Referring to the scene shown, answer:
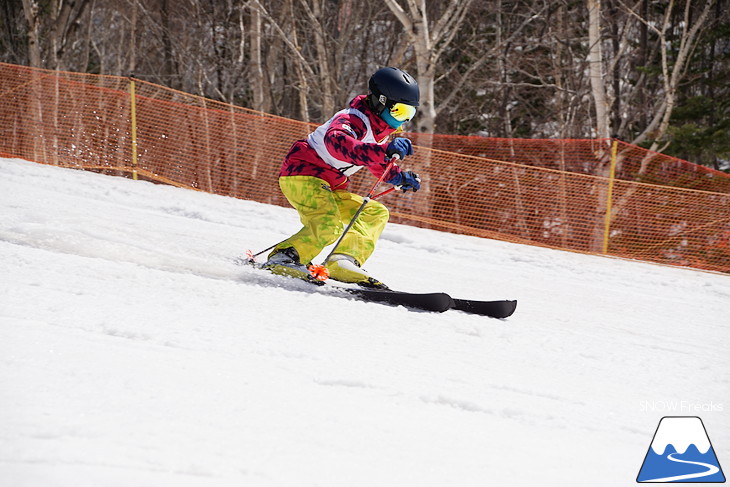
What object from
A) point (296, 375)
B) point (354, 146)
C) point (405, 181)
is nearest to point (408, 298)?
point (405, 181)

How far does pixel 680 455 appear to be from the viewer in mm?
2365

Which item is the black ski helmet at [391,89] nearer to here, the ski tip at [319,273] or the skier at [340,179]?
the skier at [340,179]

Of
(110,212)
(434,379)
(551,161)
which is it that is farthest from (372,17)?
(434,379)

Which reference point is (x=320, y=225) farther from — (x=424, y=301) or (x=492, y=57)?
(x=492, y=57)

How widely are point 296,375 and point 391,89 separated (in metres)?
2.14

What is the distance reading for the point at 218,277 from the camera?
409 cm

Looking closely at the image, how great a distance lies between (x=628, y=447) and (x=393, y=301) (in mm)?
1863

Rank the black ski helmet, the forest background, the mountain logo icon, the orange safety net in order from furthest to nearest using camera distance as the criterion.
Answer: the forest background < the orange safety net < the black ski helmet < the mountain logo icon

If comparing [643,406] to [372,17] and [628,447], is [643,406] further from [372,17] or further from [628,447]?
[372,17]

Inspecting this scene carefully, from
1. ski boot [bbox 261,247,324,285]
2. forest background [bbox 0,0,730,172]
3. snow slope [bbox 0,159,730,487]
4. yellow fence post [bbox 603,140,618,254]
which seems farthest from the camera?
forest background [bbox 0,0,730,172]

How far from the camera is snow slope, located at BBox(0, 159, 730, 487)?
6.19 ft

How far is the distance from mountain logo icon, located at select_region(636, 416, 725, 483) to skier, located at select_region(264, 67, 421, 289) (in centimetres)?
199

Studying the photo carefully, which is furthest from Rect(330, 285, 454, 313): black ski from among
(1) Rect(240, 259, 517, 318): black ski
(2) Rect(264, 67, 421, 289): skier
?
(2) Rect(264, 67, 421, 289): skier

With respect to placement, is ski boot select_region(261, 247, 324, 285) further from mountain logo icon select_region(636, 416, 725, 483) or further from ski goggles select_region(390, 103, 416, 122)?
mountain logo icon select_region(636, 416, 725, 483)
